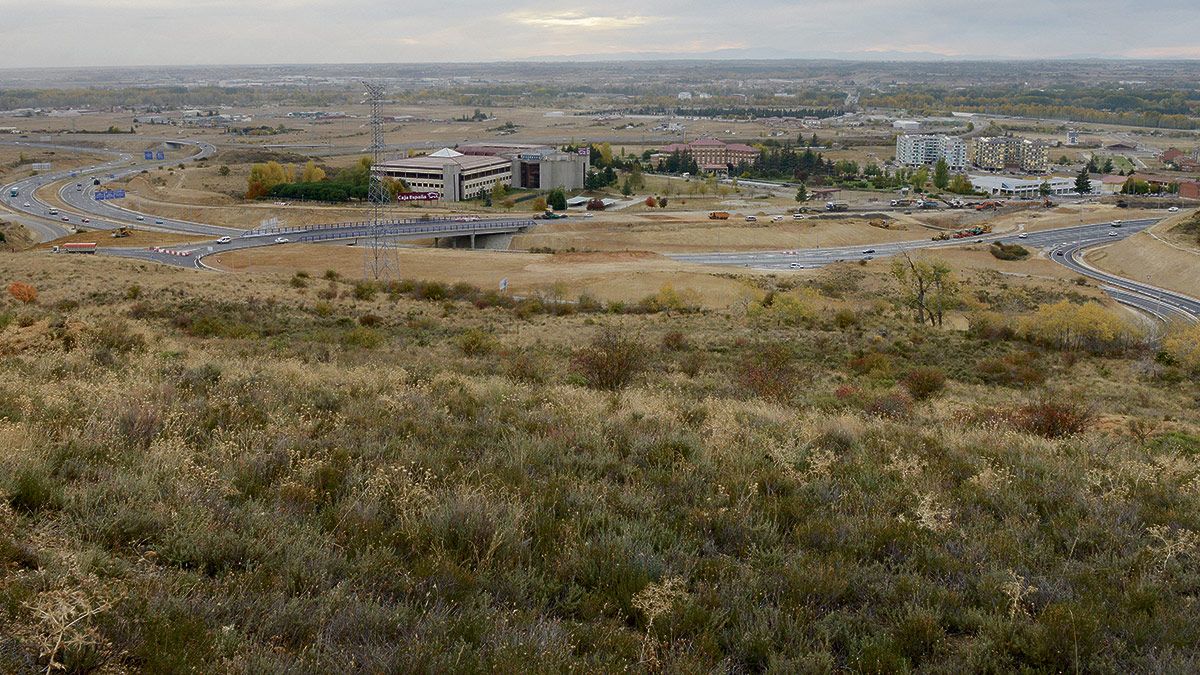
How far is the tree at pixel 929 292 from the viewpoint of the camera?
37.2m

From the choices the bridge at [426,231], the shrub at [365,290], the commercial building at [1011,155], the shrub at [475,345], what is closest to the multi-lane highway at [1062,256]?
the bridge at [426,231]

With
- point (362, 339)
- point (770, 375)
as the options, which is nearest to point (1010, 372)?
point (770, 375)

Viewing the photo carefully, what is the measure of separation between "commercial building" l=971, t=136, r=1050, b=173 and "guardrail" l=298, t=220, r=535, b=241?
277 ft

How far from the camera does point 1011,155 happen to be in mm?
121562

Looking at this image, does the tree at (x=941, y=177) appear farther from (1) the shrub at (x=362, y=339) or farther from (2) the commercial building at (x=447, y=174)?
(1) the shrub at (x=362, y=339)

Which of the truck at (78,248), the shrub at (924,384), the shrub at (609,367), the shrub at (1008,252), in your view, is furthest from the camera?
the shrub at (1008,252)

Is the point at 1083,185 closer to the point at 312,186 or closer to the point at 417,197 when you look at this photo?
the point at 417,197

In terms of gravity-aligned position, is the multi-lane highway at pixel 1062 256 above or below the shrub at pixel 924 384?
below

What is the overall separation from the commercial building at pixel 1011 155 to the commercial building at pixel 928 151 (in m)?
3.14

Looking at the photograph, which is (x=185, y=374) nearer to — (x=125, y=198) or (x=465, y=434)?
(x=465, y=434)

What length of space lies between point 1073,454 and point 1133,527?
2.58m

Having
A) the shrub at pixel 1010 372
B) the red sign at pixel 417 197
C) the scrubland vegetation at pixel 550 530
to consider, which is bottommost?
the shrub at pixel 1010 372

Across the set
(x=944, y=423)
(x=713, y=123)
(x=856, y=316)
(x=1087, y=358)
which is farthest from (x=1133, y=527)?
(x=713, y=123)

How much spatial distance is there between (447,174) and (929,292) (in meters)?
52.0
